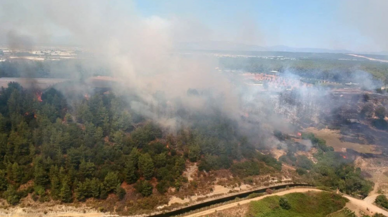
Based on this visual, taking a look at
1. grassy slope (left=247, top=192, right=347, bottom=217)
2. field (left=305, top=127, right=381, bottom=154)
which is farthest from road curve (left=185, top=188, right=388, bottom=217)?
field (left=305, top=127, right=381, bottom=154)

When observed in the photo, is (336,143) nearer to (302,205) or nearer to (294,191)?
(294,191)

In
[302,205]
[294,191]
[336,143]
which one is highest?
[336,143]

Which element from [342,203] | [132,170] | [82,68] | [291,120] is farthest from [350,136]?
[82,68]

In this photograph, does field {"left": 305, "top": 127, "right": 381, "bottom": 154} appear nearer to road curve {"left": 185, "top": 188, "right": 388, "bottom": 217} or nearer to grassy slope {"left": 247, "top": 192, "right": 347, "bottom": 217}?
road curve {"left": 185, "top": 188, "right": 388, "bottom": 217}

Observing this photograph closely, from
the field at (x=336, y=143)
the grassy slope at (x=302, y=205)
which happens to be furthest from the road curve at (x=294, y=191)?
the field at (x=336, y=143)

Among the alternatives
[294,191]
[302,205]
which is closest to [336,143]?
[294,191]

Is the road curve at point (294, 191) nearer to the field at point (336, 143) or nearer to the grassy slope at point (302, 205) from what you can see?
the grassy slope at point (302, 205)
